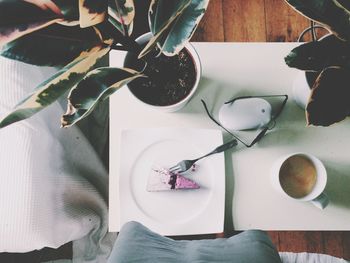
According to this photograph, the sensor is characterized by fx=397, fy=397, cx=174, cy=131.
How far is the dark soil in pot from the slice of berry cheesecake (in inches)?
6.3

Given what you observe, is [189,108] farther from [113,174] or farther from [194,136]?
[113,174]

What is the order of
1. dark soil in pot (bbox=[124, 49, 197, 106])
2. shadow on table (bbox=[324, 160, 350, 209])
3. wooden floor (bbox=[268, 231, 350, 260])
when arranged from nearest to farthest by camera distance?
dark soil in pot (bbox=[124, 49, 197, 106]) < shadow on table (bbox=[324, 160, 350, 209]) < wooden floor (bbox=[268, 231, 350, 260])

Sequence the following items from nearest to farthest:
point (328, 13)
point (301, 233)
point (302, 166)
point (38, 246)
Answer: point (328, 13), point (302, 166), point (38, 246), point (301, 233)

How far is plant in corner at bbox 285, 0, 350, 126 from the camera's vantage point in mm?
516

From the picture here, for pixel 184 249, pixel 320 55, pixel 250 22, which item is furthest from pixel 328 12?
pixel 250 22

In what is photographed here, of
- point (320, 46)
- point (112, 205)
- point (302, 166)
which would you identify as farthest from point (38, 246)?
point (320, 46)

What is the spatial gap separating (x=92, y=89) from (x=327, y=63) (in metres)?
0.32

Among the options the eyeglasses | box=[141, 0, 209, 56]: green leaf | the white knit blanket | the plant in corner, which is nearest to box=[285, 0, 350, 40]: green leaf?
the plant in corner

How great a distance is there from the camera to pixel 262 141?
29.8 inches

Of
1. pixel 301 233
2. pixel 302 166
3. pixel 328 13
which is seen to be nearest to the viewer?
pixel 328 13

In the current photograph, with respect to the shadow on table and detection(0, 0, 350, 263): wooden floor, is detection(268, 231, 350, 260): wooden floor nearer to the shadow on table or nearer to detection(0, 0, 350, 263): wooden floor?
the shadow on table

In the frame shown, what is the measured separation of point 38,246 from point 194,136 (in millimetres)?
428

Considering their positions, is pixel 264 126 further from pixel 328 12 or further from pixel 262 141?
pixel 328 12

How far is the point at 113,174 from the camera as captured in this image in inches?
29.6
